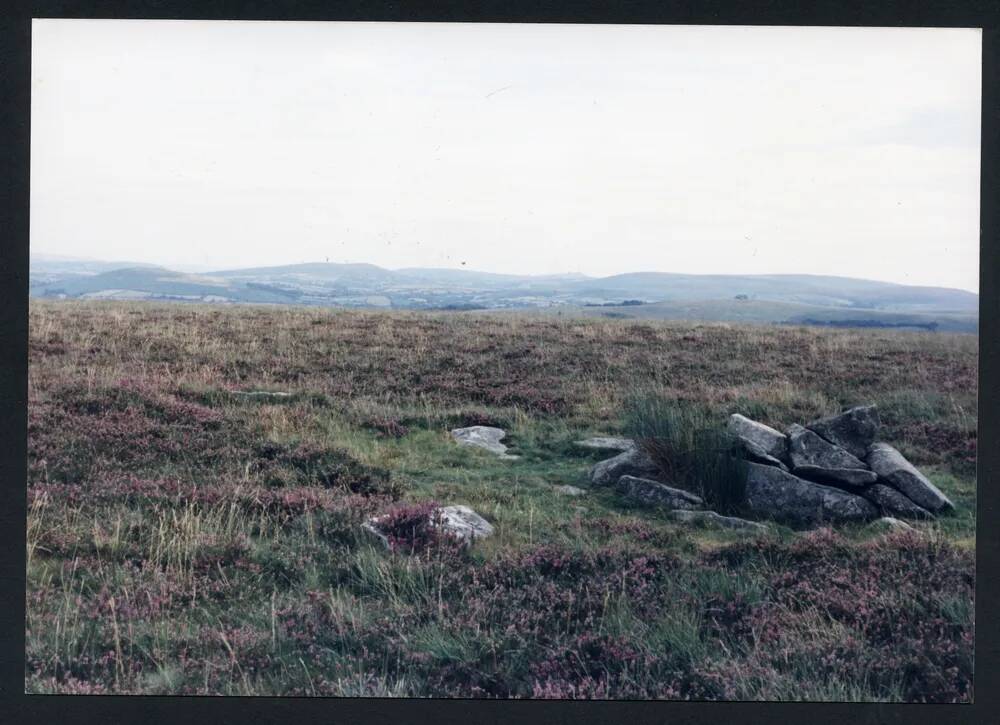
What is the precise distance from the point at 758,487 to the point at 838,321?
351 cm

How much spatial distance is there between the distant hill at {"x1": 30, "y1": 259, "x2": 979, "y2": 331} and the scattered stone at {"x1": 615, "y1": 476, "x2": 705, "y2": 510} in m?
2.39

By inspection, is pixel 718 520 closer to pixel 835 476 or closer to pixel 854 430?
pixel 835 476

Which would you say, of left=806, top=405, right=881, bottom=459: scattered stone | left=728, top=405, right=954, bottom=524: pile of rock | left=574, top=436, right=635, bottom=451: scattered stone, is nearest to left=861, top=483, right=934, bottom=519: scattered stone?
left=728, top=405, right=954, bottom=524: pile of rock

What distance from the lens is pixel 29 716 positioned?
21.5 feet

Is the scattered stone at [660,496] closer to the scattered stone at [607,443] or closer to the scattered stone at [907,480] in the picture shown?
the scattered stone at [607,443]

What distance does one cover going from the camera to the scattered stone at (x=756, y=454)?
7.67 m

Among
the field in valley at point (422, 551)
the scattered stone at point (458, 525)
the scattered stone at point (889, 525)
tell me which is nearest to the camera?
the field in valley at point (422, 551)

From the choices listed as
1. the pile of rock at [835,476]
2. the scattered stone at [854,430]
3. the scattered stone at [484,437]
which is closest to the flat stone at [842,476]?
the pile of rock at [835,476]

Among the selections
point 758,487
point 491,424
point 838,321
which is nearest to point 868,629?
point 758,487

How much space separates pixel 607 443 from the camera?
838 centimetres

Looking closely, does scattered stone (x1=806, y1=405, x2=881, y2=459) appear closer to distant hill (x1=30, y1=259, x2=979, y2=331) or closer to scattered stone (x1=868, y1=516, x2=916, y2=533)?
scattered stone (x1=868, y1=516, x2=916, y2=533)

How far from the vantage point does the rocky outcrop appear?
7.56m

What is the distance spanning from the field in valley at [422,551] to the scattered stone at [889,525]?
0.30 ft

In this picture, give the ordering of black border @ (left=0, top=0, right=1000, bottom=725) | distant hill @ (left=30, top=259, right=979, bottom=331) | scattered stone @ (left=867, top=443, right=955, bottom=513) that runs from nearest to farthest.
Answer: black border @ (left=0, top=0, right=1000, bottom=725), scattered stone @ (left=867, top=443, right=955, bottom=513), distant hill @ (left=30, top=259, right=979, bottom=331)
